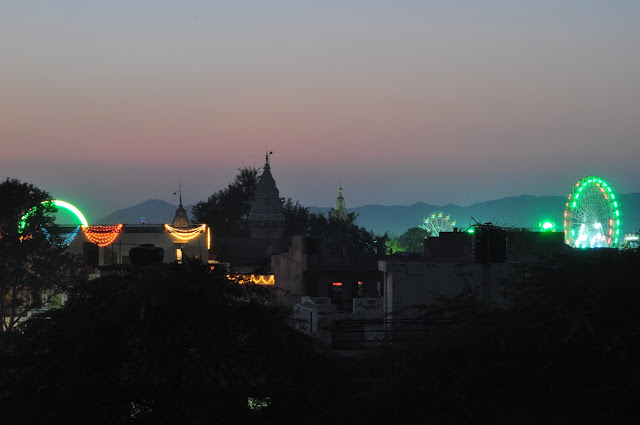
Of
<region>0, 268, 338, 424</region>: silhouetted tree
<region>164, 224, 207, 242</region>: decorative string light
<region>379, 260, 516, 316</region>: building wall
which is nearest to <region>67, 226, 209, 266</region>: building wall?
<region>164, 224, 207, 242</region>: decorative string light

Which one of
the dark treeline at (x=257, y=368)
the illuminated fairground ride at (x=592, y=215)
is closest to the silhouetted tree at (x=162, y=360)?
the dark treeline at (x=257, y=368)

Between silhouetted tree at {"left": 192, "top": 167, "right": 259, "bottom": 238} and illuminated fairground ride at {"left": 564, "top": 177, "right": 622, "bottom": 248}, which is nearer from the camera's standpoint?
illuminated fairground ride at {"left": 564, "top": 177, "right": 622, "bottom": 248}

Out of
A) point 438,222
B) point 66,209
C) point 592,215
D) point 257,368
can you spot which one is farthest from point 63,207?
point 438,222

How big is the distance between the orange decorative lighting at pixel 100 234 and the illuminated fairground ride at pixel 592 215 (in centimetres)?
3651

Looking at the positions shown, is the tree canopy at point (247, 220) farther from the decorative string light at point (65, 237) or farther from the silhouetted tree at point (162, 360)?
the silhouetted tree at point (162, 360)

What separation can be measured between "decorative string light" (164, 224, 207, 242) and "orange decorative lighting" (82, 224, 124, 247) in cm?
485

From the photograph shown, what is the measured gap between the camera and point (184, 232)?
89500 millimetres

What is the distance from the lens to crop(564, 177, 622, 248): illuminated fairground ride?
80.2m

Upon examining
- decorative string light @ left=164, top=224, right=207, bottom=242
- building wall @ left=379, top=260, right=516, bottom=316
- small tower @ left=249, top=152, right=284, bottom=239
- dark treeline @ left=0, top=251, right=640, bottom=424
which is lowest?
dark treeline @ left=0, top=251, right=640, bottom=424

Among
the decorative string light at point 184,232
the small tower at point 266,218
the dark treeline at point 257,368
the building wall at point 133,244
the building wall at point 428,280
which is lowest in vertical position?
the dark treeline at point 257,368

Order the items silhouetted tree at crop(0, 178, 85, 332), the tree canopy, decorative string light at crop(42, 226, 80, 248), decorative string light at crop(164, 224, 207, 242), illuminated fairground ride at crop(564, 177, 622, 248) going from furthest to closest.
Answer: the tree canopy, decorative string light at crop(164, 224, 207, 242), illuminated fairground ride at crop(564, 177, 622, 248), decorative string light at crop(42, 226, 80, 248), silhouetted tree at crop(0, 178, 85, 332)

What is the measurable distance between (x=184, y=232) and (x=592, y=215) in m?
34.4

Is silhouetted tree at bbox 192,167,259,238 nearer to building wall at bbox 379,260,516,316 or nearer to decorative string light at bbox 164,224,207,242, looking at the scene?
decorative string light at bbox 164,224,207,242

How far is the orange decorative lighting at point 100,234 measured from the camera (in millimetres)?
83938
